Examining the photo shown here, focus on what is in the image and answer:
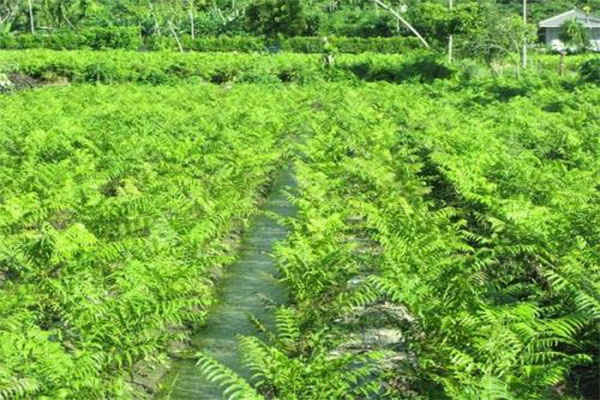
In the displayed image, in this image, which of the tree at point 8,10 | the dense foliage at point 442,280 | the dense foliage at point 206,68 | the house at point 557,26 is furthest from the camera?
the tree at point 8,10

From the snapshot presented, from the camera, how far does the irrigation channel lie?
6887mm

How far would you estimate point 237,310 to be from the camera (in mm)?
8547

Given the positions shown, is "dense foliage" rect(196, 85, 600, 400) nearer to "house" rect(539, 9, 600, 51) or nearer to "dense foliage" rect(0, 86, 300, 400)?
"dense foliage" rect(0, 86, 300, 400)

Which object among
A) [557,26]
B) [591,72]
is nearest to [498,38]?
[591,72]

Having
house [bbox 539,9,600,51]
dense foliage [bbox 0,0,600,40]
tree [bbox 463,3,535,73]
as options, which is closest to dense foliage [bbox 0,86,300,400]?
tree [bbox 463,3,535,73]

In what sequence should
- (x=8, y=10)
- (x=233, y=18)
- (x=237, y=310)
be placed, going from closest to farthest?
(x=237, y=310), (x=233, y=18), (x=8, y=10)

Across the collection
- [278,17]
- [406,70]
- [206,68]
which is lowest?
[406,70]

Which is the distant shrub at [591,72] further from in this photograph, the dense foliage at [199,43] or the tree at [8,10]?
the tree at [8,10]

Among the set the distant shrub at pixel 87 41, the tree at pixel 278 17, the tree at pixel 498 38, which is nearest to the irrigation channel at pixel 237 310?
the tree at pixel 498 38

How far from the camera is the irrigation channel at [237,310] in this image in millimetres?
6887

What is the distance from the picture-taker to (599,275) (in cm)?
680

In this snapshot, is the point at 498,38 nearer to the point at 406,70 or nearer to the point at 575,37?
the point at 406,70

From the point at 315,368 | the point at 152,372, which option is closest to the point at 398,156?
the point at 152,372

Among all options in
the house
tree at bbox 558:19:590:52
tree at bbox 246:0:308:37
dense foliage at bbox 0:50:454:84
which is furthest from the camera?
the house
